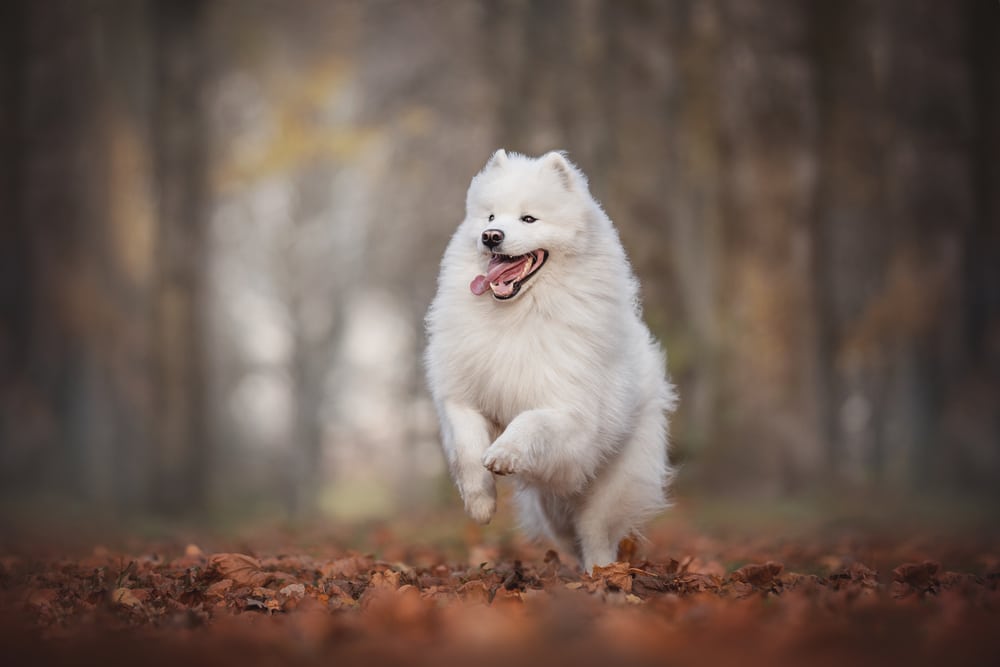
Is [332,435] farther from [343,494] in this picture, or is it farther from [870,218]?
[870,218]

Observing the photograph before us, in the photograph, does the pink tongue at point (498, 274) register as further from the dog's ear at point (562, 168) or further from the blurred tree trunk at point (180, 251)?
the blurred tree trunk at point (180, 251)

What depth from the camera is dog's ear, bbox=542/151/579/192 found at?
5.25m

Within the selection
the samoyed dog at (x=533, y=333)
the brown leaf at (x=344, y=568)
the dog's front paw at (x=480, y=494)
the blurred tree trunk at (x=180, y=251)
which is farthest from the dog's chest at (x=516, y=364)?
the blurred tree trunk at (x=180, y=251)

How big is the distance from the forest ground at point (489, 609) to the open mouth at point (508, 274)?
1.47 m

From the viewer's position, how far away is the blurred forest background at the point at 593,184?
13.4 m

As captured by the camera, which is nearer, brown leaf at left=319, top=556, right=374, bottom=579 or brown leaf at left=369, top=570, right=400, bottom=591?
brown leaf at left=369, top=570, right=400, bottom=591

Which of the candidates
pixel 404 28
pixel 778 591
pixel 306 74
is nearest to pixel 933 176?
pixel 404 28

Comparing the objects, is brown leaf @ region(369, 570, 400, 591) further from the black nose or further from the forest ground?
the black nose

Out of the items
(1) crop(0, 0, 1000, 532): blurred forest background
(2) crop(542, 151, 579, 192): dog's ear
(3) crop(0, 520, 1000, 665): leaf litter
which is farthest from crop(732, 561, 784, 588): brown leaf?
(1) crop(0, 0, 1000, 532): blurred forest background

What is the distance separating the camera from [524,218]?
510 centimetres

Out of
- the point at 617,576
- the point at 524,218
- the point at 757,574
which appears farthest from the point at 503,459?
the point at 757,574

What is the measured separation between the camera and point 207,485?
13.6 metres

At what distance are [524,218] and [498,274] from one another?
33 cm

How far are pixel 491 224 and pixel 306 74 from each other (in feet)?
50.0
